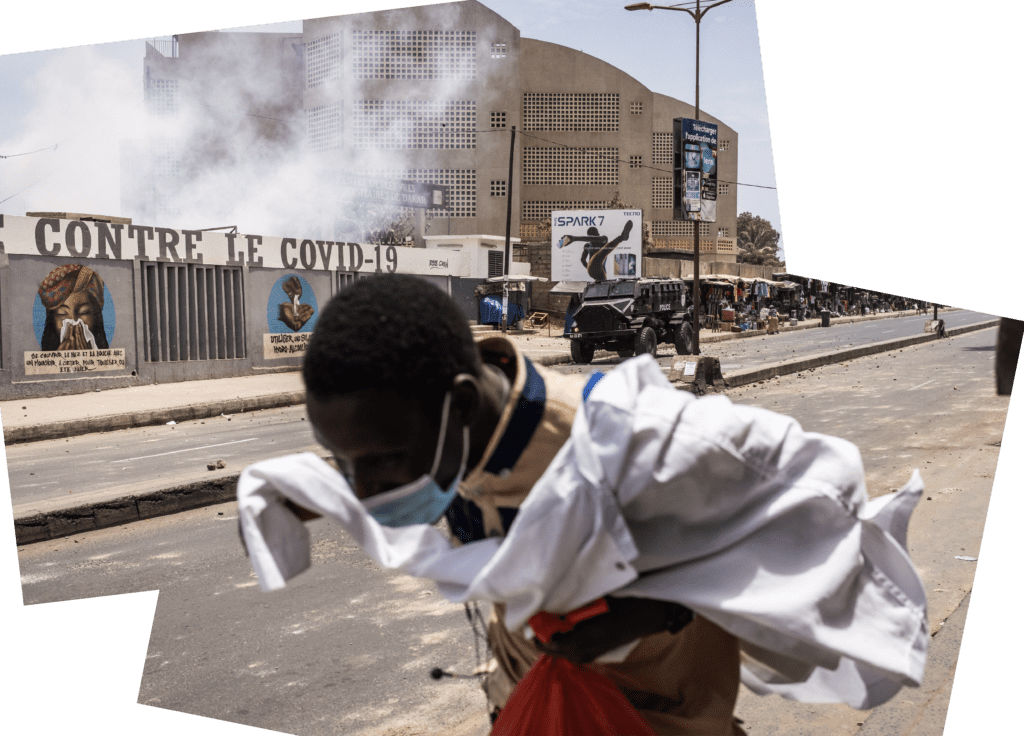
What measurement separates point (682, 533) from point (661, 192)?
8.24ft

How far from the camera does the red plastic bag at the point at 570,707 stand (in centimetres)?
156

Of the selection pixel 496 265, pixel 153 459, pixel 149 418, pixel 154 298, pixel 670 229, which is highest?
pixel 670 229

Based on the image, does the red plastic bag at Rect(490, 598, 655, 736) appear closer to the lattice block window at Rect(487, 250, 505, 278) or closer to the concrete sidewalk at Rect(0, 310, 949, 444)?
the concrete sidewalk at Rect(0, 310, 949, 444)

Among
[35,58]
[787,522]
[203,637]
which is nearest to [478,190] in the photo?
[203,637]

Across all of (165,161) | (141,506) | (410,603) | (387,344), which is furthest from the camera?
(141,506)

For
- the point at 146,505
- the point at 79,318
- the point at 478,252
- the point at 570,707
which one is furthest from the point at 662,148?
the point at 79,318

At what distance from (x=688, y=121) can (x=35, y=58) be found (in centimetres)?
360

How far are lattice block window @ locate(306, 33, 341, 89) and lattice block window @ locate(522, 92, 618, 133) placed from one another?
1.01 m

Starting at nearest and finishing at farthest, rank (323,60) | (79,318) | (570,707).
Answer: (570,707), (323,60), (79,318)

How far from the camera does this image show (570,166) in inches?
156

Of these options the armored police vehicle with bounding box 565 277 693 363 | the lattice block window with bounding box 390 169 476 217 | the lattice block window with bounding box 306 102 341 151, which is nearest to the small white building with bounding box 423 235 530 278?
the lattice block window with bounding box 390 169 476 217

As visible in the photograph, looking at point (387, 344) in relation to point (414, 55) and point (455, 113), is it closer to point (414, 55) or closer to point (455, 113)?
point (455, 113)

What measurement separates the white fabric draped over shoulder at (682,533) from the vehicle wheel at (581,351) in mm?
2121

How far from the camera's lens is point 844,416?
147 inches
